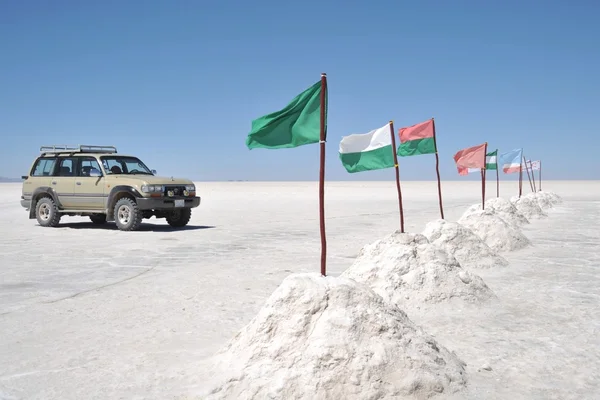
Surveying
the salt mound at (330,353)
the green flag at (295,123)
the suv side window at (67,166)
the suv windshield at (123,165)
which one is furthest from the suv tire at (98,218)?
the salt mound at (330,353)

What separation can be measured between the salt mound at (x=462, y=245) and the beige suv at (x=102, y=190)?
25.6ft

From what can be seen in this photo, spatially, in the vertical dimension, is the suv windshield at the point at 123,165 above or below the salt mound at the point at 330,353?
above

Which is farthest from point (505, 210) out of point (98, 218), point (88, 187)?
point (98, 218)

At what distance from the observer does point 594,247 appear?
38.9 ft

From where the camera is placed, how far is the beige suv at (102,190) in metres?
14.6

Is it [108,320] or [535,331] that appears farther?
[108,320]

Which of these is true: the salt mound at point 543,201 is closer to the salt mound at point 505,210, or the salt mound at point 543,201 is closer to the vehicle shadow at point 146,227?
the salt mound at point 505,210

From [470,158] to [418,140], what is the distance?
466 centimetres

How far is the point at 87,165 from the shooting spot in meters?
15.7

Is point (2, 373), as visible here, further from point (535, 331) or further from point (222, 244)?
point (222, 244)

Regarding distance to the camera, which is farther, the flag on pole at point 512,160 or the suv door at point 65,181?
the flag on pole at point 512,160

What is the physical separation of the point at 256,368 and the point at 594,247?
10265 mm

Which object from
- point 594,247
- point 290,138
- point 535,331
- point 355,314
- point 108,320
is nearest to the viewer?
point 355,314

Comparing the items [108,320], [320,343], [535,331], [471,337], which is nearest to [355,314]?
[320,343]
